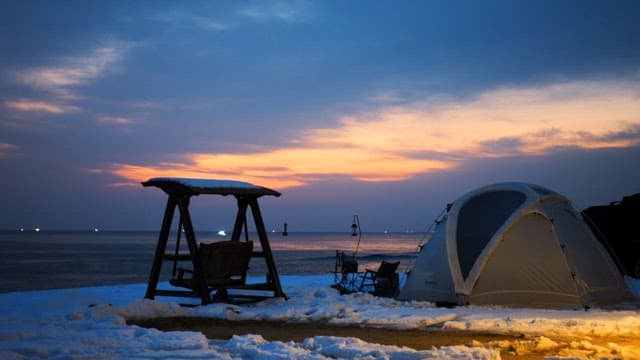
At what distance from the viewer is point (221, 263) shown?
50.1ft

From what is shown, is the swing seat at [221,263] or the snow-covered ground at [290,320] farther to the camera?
the swing seat at [221,263]

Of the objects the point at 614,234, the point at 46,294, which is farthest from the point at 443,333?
the point at 614,234

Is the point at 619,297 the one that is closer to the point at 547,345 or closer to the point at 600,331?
the point at 600,331

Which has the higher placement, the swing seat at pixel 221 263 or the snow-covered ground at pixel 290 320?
the swing seat at pixel 221 263

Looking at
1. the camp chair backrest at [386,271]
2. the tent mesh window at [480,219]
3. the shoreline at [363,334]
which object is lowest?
the shoreline at [363,334]

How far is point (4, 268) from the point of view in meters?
54.2

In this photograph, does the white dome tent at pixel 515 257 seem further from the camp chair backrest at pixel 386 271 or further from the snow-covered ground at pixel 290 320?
the camp chair backrest at pixel 386 271

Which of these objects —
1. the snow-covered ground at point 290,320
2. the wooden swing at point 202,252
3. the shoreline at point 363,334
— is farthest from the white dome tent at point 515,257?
the wooden swing at point 202,252

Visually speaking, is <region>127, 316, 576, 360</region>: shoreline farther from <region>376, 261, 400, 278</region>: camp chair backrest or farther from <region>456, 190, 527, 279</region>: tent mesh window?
<region>376, 261, 400, 278</region>: camp chair backrest

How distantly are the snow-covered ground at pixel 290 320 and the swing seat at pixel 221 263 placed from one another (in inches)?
33.4

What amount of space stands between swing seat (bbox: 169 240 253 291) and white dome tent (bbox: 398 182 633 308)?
4.07 meters

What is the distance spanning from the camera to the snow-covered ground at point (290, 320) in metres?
8.81

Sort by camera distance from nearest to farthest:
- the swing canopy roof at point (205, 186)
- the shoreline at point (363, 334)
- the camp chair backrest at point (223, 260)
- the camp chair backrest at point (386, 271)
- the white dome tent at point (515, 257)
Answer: the shoreline at point (363, 334), the swing canopy roof at point (205, 186), the camp chair backrest at point (223, 260), the white dome tent at point (515, 257), the camp chair backrest at point (386, 271)

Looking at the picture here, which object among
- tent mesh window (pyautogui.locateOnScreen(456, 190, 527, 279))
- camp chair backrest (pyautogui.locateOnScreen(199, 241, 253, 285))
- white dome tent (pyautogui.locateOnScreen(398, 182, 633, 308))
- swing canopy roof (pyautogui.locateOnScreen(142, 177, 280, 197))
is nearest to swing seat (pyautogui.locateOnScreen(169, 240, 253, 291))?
camp chair backrest (pyautogui.locateOnScreen(199, 241, 253, 285))
